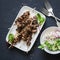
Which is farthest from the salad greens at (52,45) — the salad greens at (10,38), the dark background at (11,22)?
the salad greens at (10,38)

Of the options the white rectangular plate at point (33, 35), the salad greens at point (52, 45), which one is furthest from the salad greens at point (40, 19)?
the salad greens at point (52, 45)

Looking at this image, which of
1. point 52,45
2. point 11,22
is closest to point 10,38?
point 11,22

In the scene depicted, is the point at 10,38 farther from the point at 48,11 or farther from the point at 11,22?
the point at 48,11

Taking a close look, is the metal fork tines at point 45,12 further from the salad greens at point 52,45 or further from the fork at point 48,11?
the salad greens at point 52,45

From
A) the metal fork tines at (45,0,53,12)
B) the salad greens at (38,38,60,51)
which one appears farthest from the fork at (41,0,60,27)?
the salad greens at (38,38,60,51)

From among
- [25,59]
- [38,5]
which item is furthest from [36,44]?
[38,5]

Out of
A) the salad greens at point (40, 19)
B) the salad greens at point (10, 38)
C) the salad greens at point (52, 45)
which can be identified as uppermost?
the salad greens at point (40, 19)

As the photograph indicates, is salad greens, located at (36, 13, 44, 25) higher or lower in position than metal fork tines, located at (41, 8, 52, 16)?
lower

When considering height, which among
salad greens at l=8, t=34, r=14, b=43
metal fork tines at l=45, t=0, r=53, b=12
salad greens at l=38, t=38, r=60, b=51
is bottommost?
salad greens at l=38, t=38, r=60, b=51

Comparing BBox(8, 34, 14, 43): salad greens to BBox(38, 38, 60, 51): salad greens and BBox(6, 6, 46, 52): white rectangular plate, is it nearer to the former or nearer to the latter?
BBox(6, 6, 46, 52): white rectangular plate

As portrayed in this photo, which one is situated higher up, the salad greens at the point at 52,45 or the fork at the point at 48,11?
the fork at the point at 48,11
